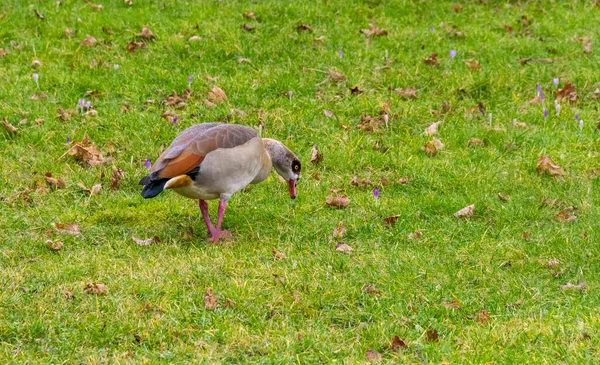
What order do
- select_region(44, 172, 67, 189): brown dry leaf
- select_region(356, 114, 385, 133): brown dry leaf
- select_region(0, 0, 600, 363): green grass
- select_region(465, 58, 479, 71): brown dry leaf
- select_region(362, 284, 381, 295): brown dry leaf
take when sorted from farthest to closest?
select_region(465, 58, 479, 71): brown dry leaf, select_region(356, 114, 385, 133): brown dry leaf, select_region(44, 172, 67, 189): brown dry leaf, select_region(362, 284, 381, 295): brown dry leaf, select_region(0, 0, 600, 363): green grass

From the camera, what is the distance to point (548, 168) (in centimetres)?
848

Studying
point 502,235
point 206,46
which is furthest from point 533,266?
point 206,46

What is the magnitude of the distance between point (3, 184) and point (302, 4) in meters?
5.43

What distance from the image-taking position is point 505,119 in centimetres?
968

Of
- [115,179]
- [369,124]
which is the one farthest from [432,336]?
[369,124]

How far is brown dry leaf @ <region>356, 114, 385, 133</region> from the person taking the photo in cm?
945

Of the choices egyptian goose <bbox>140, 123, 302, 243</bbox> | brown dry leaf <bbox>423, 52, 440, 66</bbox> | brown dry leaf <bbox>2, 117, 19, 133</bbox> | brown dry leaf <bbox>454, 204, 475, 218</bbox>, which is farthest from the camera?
brown dry leaf <bbox>423, 52, 440, 66</bbox>

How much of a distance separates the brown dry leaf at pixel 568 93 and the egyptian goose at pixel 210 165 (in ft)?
13.6

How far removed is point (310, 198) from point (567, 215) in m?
2.18

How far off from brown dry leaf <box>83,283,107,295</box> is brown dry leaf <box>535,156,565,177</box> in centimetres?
430

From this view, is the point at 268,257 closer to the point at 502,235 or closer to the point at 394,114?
the point at 502,235

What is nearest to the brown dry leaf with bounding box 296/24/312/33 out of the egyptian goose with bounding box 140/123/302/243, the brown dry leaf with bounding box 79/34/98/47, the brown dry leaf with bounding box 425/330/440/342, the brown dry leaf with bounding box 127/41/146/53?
the brown dry leaf with bounding box 127/41/146/53

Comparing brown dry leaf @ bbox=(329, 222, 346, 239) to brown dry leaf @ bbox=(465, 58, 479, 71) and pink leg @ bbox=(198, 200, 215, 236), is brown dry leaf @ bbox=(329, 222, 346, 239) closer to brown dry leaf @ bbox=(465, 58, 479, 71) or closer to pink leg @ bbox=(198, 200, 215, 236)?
pink leg @ bbox=(198, 200, 215, 236)

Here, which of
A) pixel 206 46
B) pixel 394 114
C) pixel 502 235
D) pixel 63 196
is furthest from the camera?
pixel 206 46
